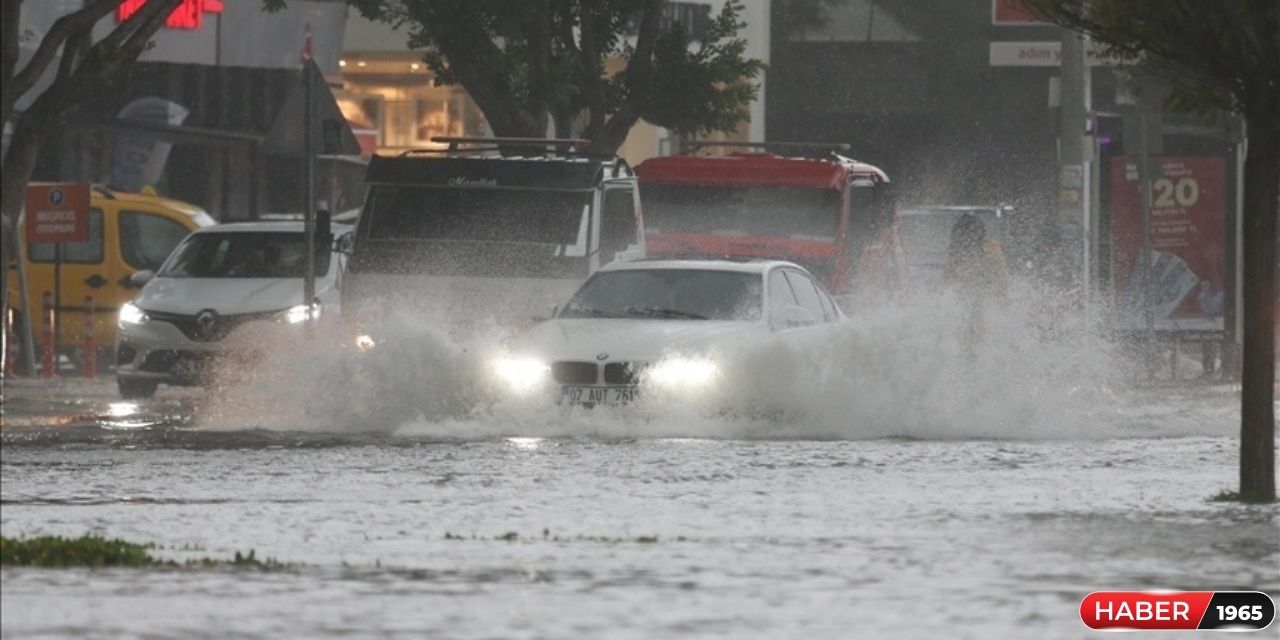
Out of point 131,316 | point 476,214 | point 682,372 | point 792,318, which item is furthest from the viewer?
point 131,316

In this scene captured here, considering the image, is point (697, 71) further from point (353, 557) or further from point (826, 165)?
point (353, 557)

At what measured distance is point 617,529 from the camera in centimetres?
1280

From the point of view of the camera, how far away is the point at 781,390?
20.0m

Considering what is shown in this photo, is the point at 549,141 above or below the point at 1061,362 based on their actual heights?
above

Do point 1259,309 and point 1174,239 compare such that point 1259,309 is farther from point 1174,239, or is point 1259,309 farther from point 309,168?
point 1174,239

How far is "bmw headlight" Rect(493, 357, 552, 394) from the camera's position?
1956 cm

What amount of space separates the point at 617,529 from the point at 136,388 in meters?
13.5

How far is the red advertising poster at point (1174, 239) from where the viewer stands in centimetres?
3091

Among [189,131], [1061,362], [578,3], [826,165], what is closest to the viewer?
[1061,362]

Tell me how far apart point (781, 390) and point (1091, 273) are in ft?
40.2

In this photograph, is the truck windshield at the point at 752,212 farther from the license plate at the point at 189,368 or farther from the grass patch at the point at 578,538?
→ the grass patch at the point at 578,538

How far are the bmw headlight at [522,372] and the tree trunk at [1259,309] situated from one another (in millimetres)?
6052

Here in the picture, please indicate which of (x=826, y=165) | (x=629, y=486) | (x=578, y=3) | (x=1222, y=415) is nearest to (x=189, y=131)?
(x=578, y=3)

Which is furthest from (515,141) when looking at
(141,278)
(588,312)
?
(588,312)
